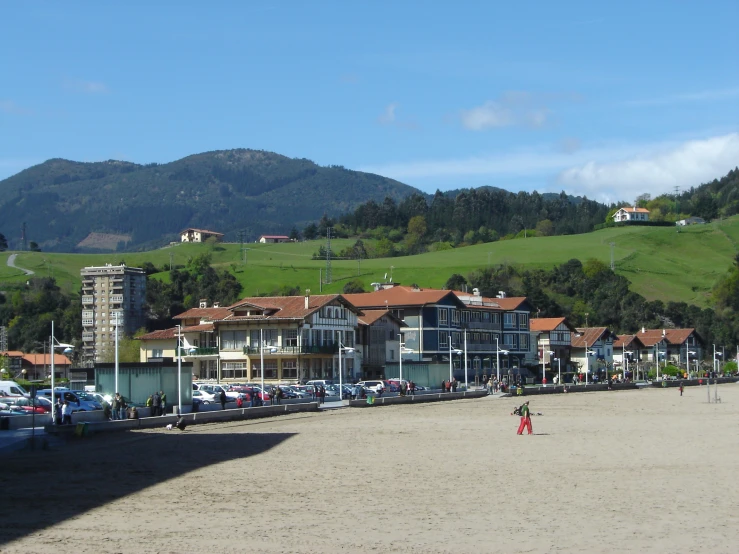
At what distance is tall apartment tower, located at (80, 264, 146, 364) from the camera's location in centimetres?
13274

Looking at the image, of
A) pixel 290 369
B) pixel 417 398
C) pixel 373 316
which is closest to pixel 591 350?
pixel 373 316

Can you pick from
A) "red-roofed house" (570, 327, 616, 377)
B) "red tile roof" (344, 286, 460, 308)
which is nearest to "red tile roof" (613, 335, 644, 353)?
"red-roofed house" (570, 327, 616, 377)

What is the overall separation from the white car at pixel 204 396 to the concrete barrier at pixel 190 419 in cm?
576

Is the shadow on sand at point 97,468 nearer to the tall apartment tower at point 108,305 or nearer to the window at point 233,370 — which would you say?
the window at point 233,370

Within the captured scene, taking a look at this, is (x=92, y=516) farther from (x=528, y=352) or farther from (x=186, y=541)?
(x=528, y=352)

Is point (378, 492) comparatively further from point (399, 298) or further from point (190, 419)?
point (399, 298)

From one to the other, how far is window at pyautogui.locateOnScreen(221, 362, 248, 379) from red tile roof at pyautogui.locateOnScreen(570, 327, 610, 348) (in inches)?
2003

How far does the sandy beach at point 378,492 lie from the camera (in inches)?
711

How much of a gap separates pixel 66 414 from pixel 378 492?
2291cm

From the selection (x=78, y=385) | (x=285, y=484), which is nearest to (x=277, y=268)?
(x=78, y=385)

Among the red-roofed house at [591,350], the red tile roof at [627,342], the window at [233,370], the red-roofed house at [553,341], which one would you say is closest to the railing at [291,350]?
the window at [233,370]

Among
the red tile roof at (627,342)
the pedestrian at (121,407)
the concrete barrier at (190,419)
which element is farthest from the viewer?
the red tile roof at (627,342)

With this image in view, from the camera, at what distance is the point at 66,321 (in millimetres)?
138000

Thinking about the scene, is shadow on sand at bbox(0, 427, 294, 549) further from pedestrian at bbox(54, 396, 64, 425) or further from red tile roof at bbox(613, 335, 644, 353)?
red tile roof at bbox(613, 335, 644, 353)
